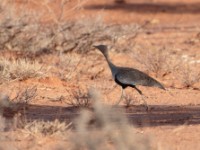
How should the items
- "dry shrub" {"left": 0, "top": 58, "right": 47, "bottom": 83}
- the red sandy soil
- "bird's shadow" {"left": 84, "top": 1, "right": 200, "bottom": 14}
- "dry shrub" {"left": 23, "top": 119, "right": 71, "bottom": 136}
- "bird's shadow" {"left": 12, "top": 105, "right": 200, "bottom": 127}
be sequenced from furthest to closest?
"bird's shadow" {"left": 84, "top": 1, "right": 200, "bottom": 14}
"dry shrub" {"left": 0, "top": 58, "right": 47, "bottom": 83}
"bird's shadow" {"left": 12, "top": 105, "right": 200, "bottom": 127}
the red sandy soil
"dry shrub" {"left": 23, "top": 119, "right": 71, "bottom": 136}

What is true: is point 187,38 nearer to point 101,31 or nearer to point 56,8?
point 101,31

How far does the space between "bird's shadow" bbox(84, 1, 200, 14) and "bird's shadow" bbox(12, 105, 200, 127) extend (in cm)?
1723

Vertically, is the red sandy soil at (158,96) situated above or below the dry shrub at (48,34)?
below

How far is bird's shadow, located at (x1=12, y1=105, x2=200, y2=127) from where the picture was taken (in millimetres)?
9781

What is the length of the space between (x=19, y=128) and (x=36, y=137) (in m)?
0.50

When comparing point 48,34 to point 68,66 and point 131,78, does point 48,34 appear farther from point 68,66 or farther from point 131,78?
point 131,78

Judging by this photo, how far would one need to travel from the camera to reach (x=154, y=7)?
29.3m

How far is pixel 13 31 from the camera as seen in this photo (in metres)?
16.4

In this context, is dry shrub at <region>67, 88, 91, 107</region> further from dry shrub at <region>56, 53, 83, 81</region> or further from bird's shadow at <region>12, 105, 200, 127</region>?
dry shrub at <region>56, 53, 83, 81</region>

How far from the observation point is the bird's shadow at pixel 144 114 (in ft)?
32.1

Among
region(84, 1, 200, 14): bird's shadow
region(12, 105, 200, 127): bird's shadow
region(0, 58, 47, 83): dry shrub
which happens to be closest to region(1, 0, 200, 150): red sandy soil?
region(12, 105, 200, 127): bird's shadow

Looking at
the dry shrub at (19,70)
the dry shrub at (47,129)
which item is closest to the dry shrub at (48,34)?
the dry shrub at (19,70)

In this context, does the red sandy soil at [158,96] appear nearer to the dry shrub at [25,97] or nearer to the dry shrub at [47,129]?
the dry shrub at [25,97]

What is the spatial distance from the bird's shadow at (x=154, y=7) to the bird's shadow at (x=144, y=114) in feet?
56.5
